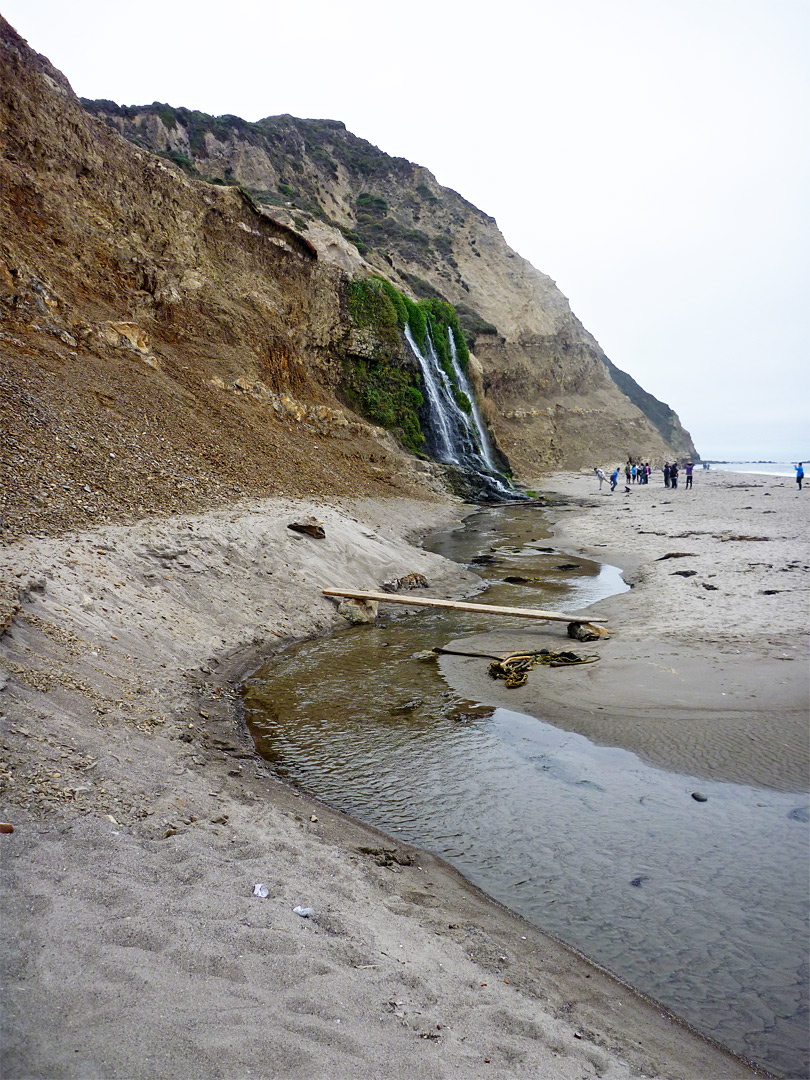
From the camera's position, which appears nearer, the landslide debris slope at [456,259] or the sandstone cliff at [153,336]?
the sandstone cliff at [153,336]

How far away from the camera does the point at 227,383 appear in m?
21.3

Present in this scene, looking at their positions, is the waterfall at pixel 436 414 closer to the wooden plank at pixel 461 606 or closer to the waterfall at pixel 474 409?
the waterfall at pixel 474 409

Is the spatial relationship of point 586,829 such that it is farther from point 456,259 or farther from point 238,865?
point 456,259

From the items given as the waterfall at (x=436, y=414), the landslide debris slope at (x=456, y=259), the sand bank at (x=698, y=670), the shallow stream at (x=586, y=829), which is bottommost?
the shallow stream at (x=586, y=829)

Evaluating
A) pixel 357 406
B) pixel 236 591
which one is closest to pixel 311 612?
pixel 236 591

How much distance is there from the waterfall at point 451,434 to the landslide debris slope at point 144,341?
406 cm

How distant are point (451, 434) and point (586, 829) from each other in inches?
1161

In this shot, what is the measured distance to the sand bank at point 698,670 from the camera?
20.7 ft

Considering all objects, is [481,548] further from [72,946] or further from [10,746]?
[72,946]

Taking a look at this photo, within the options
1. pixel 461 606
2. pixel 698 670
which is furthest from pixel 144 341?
pixel 698 670

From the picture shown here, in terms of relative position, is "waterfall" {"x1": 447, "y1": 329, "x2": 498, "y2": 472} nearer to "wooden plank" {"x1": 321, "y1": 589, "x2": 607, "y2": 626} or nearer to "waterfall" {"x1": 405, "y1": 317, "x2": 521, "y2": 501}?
"waterfall" {"x1": 405, "y1": 317, "x2": 521, "y2": 501}

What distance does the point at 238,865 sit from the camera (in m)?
3.91

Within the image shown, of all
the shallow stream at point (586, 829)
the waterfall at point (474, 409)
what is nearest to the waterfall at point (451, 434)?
the waterfall at point (474, 409)

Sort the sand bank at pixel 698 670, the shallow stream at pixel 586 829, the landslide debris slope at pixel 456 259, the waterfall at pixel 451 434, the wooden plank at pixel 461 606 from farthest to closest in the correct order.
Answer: the landslide debris slope at pixel 456 259 < the waterfall at pixel 451 434 < the wooden plank at pixel 461 606 < the sand bank at pixel 698 670 < the shallow stream at pixel 586 829
